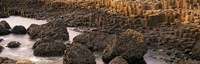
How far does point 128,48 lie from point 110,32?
541 cm

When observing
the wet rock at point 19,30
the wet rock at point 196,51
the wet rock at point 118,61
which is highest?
the wet rock at point 19,30

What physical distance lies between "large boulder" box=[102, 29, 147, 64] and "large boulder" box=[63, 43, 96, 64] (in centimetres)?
97

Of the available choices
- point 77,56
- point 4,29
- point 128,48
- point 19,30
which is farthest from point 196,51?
point 4,29

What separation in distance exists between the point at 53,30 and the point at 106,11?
5.31 m

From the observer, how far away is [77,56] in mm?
19094

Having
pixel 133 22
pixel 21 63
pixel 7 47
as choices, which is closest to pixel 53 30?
pixel 7 47

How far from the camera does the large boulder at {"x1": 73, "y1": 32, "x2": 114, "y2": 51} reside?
72.0 feet

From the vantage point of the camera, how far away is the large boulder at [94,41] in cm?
2195

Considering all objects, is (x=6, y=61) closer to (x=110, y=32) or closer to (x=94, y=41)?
(x=94, y=41)

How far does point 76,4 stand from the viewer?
31.1 metres

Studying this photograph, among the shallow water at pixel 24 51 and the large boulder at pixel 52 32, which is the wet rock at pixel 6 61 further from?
the large boulder at pixel 52 32

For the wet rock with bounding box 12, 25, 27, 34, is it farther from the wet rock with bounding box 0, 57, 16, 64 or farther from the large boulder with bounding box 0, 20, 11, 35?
the wet rock with bounding box 0, 57, 16, 64

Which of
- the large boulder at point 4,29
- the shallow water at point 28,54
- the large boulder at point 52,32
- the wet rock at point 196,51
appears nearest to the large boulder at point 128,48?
the shallow water at point 28,54

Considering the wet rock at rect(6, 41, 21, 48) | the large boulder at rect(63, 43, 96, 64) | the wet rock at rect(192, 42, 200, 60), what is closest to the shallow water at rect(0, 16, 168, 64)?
the wet rock at rect(6, 41, 21, 48)
